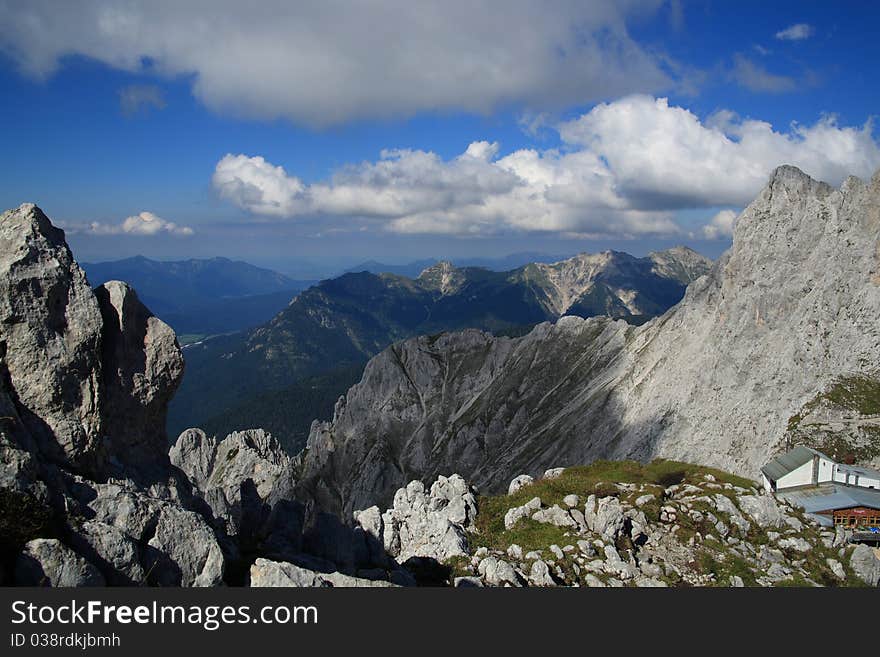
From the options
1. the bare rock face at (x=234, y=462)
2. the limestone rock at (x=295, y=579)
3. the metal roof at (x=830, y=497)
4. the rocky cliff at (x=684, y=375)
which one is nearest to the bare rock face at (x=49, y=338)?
the limestone rock at (x=295, y=579)

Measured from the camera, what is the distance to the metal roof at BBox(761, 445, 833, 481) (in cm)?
4434

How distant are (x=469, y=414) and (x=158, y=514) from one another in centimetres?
14330

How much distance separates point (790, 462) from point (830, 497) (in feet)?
27.9

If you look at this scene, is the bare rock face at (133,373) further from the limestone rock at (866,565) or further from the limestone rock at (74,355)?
Result: the limestone rock at (866,565)

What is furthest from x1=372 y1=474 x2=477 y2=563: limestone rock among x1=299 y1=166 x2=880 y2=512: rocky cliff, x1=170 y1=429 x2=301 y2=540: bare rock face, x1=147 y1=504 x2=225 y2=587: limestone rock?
x1=170 y1=429 x2=301 y2=540: bare rock face

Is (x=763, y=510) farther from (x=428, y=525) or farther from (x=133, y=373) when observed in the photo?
(x=133, y=373)

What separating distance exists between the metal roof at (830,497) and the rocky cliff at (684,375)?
31359 millimetres

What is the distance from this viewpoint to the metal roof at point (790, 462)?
145 ft

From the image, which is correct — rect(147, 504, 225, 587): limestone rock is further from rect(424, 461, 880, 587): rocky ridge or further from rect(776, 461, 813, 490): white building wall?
rect(776, 461, 813, 490): white building wall

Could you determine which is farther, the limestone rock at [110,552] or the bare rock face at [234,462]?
the bare rock face at [234,462]

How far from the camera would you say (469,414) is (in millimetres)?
160750

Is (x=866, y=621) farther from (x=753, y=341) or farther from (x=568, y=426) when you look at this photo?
(x=568, y=426)

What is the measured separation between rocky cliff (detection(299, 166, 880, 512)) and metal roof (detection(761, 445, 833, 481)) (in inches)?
966

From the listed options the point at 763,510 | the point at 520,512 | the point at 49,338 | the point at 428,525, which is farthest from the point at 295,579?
the point at 763,510
